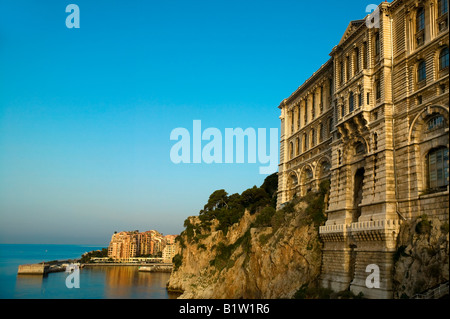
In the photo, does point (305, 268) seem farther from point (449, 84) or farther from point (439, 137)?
point (449, 84)

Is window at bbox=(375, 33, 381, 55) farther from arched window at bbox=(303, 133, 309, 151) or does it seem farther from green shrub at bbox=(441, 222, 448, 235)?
arched window at bbox=(303, 133, 309, 151)

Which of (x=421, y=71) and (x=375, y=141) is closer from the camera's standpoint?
(x=421, y=71)

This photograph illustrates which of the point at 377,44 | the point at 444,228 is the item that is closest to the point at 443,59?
the point at 377,44

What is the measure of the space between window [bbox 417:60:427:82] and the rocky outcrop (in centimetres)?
1012

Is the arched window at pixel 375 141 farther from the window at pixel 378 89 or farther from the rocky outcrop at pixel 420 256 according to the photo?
the rocky outcrop at pixel 420 256

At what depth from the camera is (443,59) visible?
28.3m

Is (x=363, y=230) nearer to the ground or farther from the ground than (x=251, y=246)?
farther from the ground

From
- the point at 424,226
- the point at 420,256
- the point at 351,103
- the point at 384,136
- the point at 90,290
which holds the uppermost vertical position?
the point at 351,103

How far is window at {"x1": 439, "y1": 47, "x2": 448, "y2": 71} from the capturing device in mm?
28000

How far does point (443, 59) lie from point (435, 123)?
14.5 ft

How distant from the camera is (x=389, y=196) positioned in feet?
98.7

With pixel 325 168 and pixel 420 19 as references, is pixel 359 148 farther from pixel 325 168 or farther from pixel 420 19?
pixel 420 19
